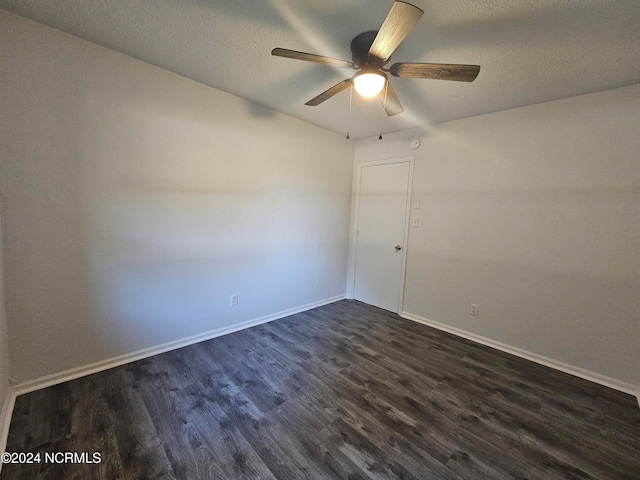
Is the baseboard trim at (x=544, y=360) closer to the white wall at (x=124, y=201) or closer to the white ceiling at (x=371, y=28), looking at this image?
the white wall at (x=124, y=201)

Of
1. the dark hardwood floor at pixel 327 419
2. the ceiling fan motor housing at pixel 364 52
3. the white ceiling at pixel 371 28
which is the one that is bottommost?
the dark hardwood floor at pixel 327 419

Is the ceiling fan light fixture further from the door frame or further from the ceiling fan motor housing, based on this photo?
the door frame

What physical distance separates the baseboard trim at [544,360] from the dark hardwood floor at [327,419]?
0.27ft

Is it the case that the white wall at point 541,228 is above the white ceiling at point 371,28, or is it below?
below

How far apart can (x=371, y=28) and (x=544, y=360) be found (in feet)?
10.3

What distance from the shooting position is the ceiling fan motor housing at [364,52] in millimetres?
1524

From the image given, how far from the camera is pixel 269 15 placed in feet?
4.92

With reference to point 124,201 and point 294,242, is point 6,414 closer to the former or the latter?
point 124,201

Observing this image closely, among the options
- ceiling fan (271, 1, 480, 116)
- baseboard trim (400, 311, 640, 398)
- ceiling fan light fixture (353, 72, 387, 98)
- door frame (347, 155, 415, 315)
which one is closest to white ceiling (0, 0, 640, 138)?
ceiling fan (271, 1, 480, 116)

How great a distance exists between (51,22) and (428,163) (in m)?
3.40

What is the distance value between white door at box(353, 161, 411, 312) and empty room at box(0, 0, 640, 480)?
21 centimetres

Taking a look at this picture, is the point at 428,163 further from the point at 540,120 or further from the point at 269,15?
the point at 269,15

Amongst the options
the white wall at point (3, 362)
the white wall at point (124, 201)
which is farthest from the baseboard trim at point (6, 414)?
the white wall at point (124, 201)

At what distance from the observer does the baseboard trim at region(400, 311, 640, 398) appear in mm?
2098
